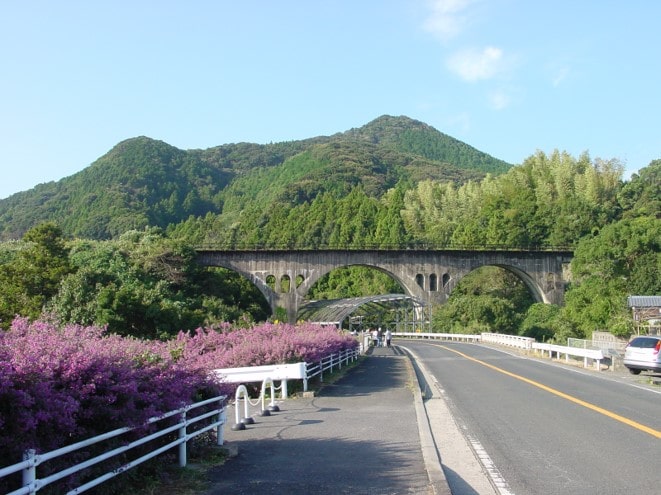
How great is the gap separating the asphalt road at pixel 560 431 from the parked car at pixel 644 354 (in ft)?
3.30

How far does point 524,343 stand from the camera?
39844 mm

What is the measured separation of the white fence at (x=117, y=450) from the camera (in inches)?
187

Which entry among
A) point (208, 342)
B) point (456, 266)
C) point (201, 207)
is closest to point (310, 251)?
point (456, 266)

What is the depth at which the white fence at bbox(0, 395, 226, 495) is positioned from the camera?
4.75 meters

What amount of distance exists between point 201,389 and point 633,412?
8.14 m

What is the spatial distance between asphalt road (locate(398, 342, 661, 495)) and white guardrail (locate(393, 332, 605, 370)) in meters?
4.77

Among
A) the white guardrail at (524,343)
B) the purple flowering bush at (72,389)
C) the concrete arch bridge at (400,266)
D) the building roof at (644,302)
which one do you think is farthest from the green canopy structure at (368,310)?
the purple flowering bush at (72,389)

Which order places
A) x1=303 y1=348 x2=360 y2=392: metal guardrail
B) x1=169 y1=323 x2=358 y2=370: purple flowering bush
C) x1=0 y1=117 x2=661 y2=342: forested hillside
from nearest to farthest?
1. x1=169 y1=323 x2=358 y2=370: purple flowering bush
2. x1=303 y1=348 x2=360 y2=392: metal guardrail
3. x1=0 y1=117 x2=661 y2=342: forested hillside

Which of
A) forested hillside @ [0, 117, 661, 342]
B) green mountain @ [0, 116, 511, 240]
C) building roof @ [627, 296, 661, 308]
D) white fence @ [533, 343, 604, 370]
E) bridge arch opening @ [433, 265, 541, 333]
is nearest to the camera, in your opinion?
white fence @ [533, 343, 604, 370]

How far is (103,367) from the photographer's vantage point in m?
6.20

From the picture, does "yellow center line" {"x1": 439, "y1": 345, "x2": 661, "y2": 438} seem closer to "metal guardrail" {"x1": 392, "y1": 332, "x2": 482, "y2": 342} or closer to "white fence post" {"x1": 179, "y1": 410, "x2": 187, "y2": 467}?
"white fence post" {"x1": 179, "y1": 410, "x2": 187, "y2": 467}

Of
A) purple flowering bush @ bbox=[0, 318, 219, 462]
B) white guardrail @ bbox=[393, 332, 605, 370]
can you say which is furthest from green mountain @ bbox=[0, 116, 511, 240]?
purple flowering bush @ bbox=[0, 318, 219, 462]

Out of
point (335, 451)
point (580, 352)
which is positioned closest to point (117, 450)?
point (335, 451)

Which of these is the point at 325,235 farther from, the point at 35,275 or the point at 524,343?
the point at 524,343
